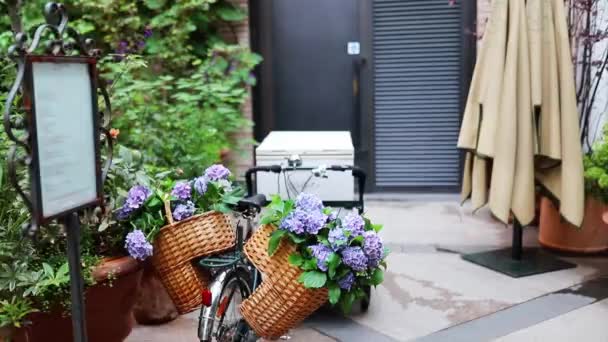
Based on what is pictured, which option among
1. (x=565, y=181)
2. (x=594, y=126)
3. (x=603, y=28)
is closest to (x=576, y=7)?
(x=603, y=28)

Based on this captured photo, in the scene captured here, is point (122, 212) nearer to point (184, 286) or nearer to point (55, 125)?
point (184, 286)

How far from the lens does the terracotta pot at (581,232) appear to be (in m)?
4.29

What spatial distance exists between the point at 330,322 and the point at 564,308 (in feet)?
4.24

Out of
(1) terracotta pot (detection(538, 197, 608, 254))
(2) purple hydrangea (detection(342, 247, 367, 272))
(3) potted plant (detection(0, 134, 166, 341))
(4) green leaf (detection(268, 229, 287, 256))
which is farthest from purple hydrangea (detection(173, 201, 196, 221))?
(1) terracotta pot (detection(538, 197, 608, 254))

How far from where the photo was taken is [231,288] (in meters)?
2.59

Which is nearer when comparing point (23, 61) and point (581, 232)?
point (23, 61)

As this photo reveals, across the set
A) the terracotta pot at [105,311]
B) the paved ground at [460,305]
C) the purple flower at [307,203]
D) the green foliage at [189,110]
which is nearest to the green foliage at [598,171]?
the paved ground at [460,305]

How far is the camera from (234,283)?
8.56ft

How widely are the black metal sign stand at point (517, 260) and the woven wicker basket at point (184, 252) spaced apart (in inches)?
84.7

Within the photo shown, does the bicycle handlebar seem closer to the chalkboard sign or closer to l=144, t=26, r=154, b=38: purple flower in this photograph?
the chalkboard sign

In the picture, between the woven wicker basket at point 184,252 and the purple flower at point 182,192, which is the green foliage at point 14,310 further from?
the purple flower at point 182,192

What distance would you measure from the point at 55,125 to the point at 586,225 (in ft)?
12.3

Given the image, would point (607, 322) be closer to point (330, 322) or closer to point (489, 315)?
point (489, 315)

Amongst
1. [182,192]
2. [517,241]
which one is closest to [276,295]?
[182,192]
